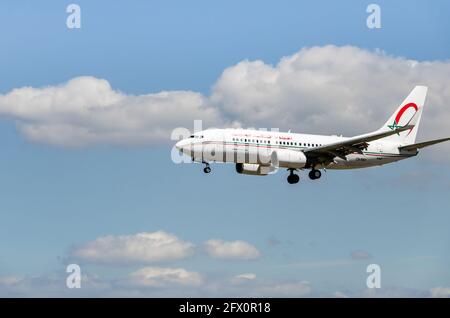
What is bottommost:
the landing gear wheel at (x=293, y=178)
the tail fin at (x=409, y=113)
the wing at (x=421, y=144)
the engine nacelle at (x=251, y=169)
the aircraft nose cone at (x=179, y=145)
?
the landing gear wheel at (x=293, y=178)

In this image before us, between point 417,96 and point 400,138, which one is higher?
point 417,96

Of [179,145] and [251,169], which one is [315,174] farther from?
[179,145]

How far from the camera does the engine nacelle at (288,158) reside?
86.1 meters

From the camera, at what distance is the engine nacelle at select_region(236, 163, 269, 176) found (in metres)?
90.0

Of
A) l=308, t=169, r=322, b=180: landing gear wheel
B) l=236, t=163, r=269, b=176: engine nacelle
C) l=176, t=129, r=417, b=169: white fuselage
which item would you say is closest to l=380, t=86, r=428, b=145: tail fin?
l=176, t=129, r=417, b=169: white fuselage

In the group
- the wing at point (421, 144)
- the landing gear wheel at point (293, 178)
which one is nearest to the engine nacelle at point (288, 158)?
the landing gear wheel at point (293, 178)

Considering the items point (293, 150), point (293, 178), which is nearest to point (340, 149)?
point (293, 150)

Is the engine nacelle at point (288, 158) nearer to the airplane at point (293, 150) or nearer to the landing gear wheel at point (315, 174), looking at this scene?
the airplane at point (293, 150)

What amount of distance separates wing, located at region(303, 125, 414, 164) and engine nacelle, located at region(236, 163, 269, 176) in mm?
4779

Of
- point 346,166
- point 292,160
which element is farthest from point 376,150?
point 292,160

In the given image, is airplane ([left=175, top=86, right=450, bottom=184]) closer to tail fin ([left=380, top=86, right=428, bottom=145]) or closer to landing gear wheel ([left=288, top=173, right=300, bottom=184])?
landing gear wheel ([left=288, top=173, right=300, bottom=184])
